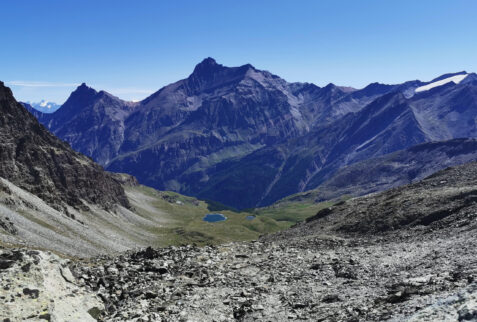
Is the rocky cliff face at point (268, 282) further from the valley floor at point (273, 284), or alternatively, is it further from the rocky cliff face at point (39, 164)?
the rocky cliff face at point (39, 164)

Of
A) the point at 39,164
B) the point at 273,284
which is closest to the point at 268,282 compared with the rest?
the point at 273,284

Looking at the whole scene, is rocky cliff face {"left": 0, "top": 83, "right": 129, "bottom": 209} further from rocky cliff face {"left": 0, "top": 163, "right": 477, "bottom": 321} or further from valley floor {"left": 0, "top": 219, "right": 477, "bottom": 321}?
valley floor {"left": 0, "top": 219, "right": 477, "bottom": 321}

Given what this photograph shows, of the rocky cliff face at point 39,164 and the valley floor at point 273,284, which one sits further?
the rocky cliff face at point 39,164

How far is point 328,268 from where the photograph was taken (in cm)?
3484

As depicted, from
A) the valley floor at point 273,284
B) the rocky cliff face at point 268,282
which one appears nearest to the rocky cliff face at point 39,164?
the rocky cliff face at point 268,282

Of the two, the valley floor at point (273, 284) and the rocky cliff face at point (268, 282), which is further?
the rocky cliff face at point (268, 282)

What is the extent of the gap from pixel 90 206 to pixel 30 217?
64.6m

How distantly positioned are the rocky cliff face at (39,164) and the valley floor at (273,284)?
125705mm

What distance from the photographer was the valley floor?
20938 mm

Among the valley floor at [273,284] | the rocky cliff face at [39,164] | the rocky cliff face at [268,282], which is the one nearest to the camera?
the valley floor at [273,284]

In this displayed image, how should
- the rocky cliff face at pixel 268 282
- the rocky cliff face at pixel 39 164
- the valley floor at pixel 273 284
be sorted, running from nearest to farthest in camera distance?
the valley floor at pixel 273 284 → the rocky cliff face at pixel 268 282 → the rocky cliff face at pixel 39 164

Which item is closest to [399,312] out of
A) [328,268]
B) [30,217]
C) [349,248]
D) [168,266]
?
[328,268]

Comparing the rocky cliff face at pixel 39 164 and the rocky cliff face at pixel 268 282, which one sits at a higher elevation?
the rocky cliff face at pixel 39 164

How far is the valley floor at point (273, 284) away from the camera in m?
20.9
